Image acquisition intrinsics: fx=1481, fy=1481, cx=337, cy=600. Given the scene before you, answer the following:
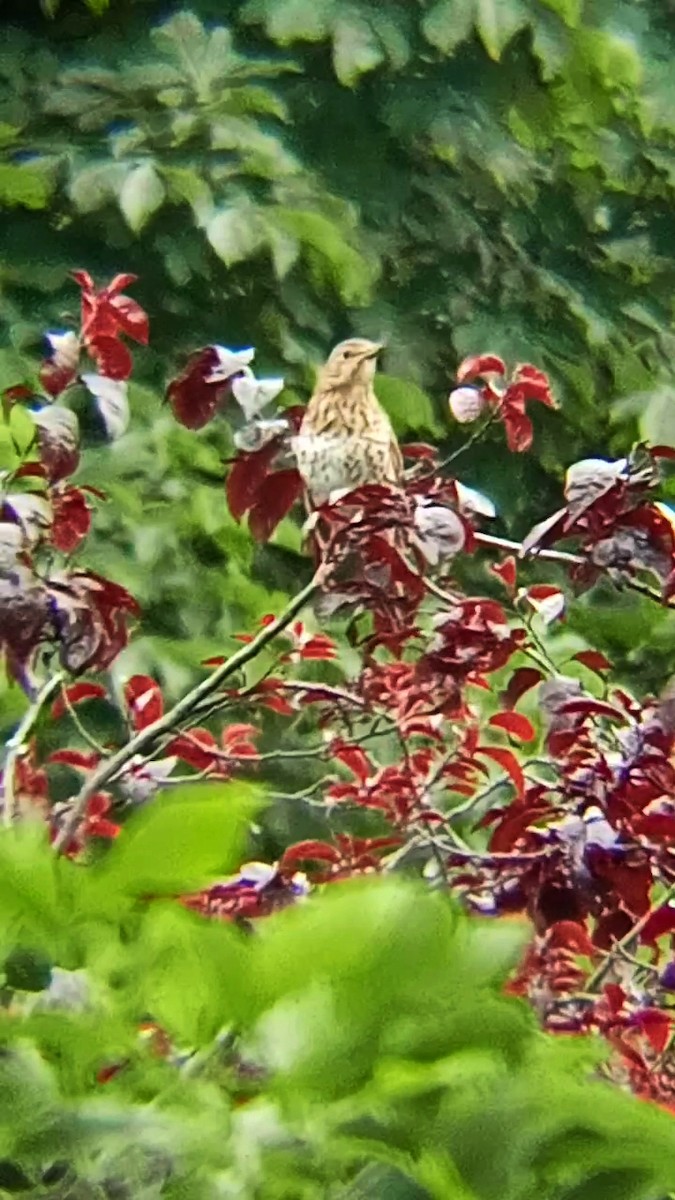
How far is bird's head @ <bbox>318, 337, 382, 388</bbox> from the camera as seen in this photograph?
3.23ft

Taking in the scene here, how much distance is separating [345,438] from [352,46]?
80 cm

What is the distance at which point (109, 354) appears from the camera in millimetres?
769

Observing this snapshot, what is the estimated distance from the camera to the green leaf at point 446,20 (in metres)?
1.56

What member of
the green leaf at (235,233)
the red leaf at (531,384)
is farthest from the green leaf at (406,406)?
the red leaf at (531,384)

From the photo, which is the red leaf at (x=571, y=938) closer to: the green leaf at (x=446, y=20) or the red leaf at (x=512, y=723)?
the red leaf at (x=512, y=723)

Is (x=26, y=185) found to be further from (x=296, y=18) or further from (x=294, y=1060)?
(x=294, y=1060)

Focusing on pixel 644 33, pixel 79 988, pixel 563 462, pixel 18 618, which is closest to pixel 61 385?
pixel 18 618

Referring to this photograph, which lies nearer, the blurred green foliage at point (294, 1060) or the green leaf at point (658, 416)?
Result: the blurred green foliage at point (294, 1060)

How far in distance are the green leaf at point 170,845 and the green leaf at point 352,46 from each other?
1331 mm

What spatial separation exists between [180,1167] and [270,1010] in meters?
0.04

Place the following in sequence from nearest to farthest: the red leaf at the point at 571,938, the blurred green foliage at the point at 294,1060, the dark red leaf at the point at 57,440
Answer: the blurred green foliage at the point at 294,1060 → the dark red leaf at the point at 57,440 → the red leaf at the point at 571,938

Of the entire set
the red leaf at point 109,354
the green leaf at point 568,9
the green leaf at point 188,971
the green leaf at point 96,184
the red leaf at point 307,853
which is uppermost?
the green leaf at point 188,971

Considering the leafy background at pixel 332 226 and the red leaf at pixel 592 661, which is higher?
the red leaf at pixel 592 661

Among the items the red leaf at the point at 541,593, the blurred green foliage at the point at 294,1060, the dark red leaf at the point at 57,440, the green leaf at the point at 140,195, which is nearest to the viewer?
the blurred green foliage at the point at 294,1060
